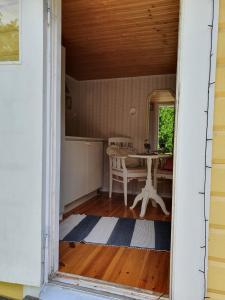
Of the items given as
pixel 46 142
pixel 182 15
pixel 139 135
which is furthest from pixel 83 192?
pixel 182 15

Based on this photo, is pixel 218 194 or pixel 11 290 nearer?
pixel 218 194

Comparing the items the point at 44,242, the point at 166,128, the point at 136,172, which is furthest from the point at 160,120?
the point at 44,242

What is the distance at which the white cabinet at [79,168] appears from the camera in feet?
8.73

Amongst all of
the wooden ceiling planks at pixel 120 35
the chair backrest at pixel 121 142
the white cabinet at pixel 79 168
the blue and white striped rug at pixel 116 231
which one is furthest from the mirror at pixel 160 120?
the blue and white striped rug at pixel 116 231

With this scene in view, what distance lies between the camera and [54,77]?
149 centimetres

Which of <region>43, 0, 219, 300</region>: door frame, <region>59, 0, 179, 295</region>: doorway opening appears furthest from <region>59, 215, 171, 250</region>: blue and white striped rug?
<region>43, 0, 219, 300</region>: door frame

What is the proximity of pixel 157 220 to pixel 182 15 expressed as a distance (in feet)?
7.21

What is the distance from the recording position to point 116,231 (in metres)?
2.35

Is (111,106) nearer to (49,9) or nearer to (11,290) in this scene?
(49,9)

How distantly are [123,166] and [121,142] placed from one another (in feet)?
2.36

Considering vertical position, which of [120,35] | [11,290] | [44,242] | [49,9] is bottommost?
[11,290]

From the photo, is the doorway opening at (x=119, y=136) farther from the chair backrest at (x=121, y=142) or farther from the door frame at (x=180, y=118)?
the door frame at (x=180, y=118)

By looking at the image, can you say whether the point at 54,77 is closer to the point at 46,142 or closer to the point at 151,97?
the point at 46,142

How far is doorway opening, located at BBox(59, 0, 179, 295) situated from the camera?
1.86 metres
